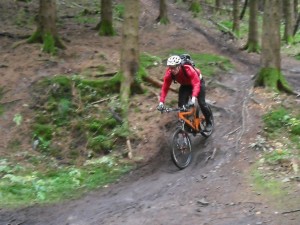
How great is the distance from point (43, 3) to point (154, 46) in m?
6.26

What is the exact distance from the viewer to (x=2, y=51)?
1641 cm

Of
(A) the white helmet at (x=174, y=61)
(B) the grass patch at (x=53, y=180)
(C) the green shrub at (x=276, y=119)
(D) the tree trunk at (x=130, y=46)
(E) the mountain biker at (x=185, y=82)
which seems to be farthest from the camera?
(D) the tree trunk at (x=130, y=46)

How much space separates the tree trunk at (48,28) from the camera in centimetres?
1605

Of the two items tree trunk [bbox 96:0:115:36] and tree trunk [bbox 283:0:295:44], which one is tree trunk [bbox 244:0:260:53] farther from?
tree trunk [bbox 96:0:115:36]

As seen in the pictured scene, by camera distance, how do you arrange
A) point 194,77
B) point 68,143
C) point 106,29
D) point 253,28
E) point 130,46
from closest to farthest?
point 194,77, point 68,143, point 130,46, point 106,29, point 253,28

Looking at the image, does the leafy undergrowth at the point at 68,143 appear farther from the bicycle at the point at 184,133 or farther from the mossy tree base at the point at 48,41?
the mossy tree base at the point at 48,41

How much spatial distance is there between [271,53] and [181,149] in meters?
4.98

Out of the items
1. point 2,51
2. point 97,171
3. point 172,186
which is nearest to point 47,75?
point 2,51

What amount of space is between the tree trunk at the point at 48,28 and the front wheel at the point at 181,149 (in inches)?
292

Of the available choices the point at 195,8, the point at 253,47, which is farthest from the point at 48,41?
the point at 195,8

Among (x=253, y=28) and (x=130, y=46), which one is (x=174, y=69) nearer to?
(x=130, y=46)

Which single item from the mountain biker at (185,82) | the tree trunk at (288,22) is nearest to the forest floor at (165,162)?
the mountain biker at (185,82)

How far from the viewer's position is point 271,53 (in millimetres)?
13562

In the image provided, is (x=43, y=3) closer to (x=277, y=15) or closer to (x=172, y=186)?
(x=277, y=15)
